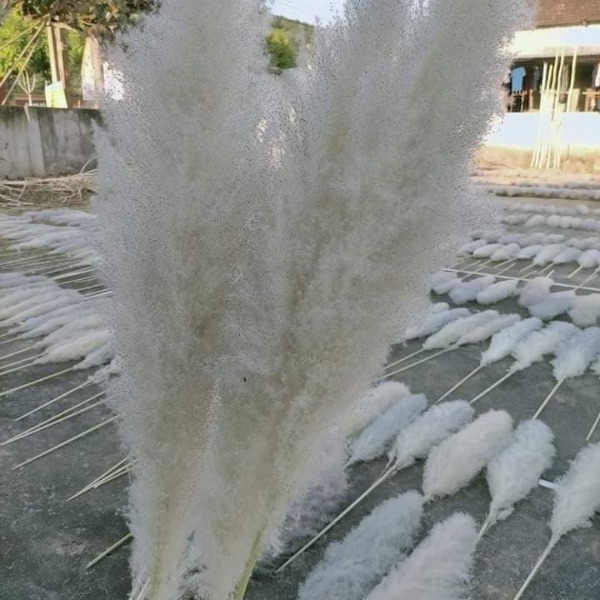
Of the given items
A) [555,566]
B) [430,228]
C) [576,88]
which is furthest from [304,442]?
[576,88]

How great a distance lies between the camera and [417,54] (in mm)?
819

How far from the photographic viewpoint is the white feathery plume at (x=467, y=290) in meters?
3.47

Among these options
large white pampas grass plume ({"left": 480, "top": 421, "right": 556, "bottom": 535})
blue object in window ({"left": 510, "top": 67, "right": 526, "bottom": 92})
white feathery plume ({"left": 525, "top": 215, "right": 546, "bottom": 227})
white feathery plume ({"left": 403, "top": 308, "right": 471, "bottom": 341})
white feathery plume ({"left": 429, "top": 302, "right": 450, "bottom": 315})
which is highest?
blue object in window ({"left": 510, "top": 67, "right": 526, "bottom": 92})

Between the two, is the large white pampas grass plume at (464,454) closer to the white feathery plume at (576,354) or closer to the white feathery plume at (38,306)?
the white feathery plume at (576,354)

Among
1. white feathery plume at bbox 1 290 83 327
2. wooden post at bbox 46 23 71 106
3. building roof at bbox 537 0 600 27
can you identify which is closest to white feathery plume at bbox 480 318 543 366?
white feathery plume at bbox 1 290 83 327

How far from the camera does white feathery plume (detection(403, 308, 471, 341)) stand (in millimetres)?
2877

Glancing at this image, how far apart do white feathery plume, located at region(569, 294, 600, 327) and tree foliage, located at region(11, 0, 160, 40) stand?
242 inches

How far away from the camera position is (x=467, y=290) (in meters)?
3.54

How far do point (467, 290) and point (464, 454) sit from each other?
1.89 metres

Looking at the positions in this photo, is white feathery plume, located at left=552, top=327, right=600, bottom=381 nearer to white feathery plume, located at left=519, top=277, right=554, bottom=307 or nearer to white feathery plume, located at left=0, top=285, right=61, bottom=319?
white feathery plume, located at left=519, top=277, right=554, bottom=307

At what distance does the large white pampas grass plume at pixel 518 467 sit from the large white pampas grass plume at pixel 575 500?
0.25 ft

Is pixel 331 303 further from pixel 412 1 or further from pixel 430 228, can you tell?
pixel 412 1

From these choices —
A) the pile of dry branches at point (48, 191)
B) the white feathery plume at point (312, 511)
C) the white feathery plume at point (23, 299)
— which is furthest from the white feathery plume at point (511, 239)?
the pile of dry branches at point (48, 191)

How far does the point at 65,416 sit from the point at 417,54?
1746 mm
